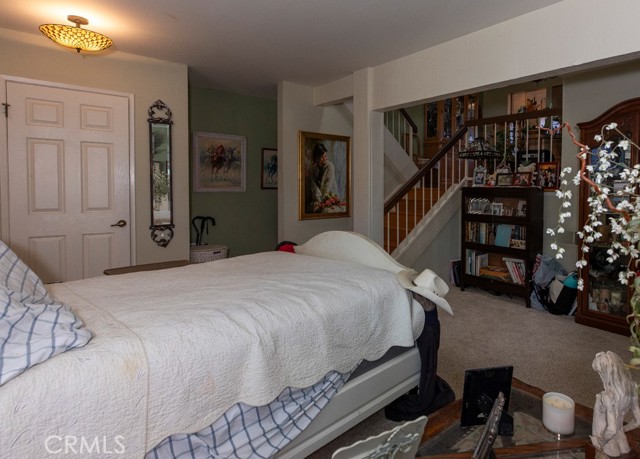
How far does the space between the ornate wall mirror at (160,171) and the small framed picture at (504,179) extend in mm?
3740

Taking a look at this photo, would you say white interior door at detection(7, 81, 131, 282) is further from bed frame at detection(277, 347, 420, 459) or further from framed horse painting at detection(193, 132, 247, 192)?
bed frame at detection(277, 347, 420, 459)

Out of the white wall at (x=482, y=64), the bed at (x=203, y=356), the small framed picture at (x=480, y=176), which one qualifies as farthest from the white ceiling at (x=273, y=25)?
the small framed picture at (x=480, y=176)

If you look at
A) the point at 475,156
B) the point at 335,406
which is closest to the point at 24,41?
the point at 335,406

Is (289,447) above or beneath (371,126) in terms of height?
beneath

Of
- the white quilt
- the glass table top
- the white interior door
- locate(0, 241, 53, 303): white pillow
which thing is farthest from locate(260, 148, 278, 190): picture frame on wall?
the glass table top

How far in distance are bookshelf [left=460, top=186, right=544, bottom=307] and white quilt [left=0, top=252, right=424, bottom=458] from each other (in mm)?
2822

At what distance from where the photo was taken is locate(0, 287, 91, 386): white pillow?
947 mm

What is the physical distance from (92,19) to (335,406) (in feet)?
10.1

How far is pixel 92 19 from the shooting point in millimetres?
2893

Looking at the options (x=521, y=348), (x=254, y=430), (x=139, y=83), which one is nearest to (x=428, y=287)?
(x=254, y=430)

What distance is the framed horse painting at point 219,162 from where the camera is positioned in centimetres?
478

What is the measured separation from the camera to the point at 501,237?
176 inches

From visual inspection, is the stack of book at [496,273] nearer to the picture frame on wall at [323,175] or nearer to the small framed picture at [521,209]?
the small framed picture at [521,209]

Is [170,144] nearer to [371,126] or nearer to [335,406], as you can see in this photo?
[371,126]
